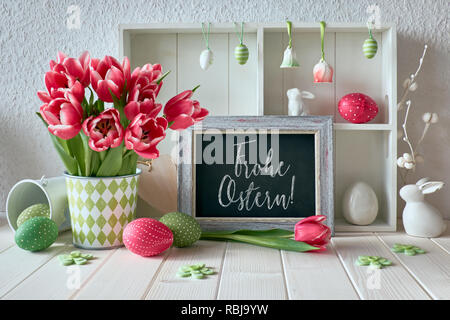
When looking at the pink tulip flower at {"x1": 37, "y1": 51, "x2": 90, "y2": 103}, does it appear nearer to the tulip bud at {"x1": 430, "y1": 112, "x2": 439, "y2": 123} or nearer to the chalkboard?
the chalkboard

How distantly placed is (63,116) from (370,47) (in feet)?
2.41

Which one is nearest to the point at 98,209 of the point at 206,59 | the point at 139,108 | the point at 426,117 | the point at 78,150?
the point at 78,150

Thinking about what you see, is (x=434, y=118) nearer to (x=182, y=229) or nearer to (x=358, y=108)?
(x=358, y=108)

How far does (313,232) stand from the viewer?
965 millimetres

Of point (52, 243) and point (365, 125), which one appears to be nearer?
point (52, 243)

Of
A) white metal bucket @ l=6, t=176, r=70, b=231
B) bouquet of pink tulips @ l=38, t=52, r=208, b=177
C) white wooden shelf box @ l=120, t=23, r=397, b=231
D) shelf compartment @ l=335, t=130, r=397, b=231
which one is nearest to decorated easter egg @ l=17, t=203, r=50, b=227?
white metal bucket @ l=6, t=176, r=70, b=231

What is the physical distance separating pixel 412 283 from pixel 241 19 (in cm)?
80

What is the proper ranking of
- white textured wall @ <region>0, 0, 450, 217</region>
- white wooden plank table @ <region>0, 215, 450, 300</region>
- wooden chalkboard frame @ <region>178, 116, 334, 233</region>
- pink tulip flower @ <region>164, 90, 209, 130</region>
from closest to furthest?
1. white wooden plank table @ <region>0, 215, 450, 300</region>
2. pink tulip flower @ <region>164, 90, 209, 130</region>
3. wooden chalkboard frame @ <region>178, 116, 334, 233</region>
4. white textured wall @ <region>0, 0, 450, 217</region>

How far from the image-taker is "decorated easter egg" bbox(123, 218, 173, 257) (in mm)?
910

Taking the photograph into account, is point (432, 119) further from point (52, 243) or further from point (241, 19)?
point (52, 243)

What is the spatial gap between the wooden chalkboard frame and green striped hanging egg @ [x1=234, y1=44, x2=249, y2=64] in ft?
0.50
